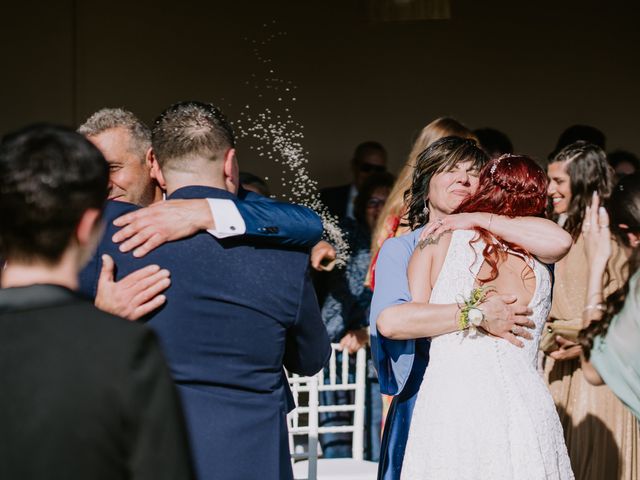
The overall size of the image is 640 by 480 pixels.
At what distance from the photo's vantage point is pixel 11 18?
7.20m

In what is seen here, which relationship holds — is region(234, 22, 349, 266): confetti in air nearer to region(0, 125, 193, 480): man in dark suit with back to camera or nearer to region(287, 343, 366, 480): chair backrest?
region(287, 343, 366, 480): chair backrest

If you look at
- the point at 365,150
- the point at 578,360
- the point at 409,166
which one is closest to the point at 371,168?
the point at 365,150

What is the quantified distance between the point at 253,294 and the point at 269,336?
12cm

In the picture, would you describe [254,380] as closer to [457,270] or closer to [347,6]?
[457,270]

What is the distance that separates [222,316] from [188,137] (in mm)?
476

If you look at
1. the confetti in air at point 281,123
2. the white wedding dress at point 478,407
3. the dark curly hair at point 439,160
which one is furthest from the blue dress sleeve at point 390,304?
the confetti in air at point 281,123

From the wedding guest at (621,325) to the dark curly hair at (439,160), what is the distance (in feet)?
1.66

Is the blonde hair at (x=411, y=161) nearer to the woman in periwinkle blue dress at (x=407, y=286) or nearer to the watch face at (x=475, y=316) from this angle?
the woman in periwinkle blue dress at (x=407, y=286)

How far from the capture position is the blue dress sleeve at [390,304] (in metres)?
3.32

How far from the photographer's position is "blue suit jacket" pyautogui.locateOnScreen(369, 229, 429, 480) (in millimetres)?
3346

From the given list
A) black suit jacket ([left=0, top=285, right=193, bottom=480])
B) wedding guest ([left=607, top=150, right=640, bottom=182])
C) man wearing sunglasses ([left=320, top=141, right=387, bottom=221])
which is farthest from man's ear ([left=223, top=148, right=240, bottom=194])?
wedding guest ([left=607, top=150, right=640, bottom=182])

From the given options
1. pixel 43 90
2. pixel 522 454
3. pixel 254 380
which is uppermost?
pixel 43 90

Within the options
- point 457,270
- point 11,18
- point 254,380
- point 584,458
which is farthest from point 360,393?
point 11,18

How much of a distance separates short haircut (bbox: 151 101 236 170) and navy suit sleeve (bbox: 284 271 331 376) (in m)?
0.41
